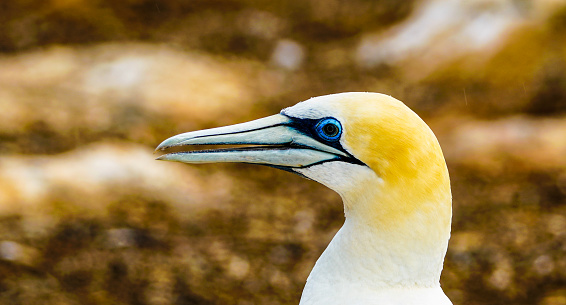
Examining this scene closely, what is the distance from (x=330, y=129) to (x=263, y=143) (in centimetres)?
31

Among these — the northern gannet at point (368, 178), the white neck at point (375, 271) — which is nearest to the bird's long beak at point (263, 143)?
the northern gannet at point (368, 178)

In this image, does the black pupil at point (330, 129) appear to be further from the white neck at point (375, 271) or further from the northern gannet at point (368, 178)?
the white neck at point (375, 271)

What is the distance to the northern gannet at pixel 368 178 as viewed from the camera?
286 cm

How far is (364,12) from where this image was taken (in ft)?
37.0

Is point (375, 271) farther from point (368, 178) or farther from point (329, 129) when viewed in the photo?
point (329, 129)

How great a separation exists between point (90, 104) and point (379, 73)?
4.10 m

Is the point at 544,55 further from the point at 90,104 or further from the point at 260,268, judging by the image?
the point at 90,104

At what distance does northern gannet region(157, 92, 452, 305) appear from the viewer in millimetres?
2863

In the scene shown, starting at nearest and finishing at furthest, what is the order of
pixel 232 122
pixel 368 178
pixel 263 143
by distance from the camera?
pixel 368 178, pixel 263 143, pixel 232 122

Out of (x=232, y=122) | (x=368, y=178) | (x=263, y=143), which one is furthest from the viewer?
(x=232, y=122)

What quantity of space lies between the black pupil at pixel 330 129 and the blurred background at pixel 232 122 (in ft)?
11.8

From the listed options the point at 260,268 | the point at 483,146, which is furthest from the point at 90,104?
the point at 483,146

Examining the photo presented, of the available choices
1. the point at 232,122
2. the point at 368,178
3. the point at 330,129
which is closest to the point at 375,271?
the point at 368,178

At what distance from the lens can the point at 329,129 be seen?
9.75 ft
